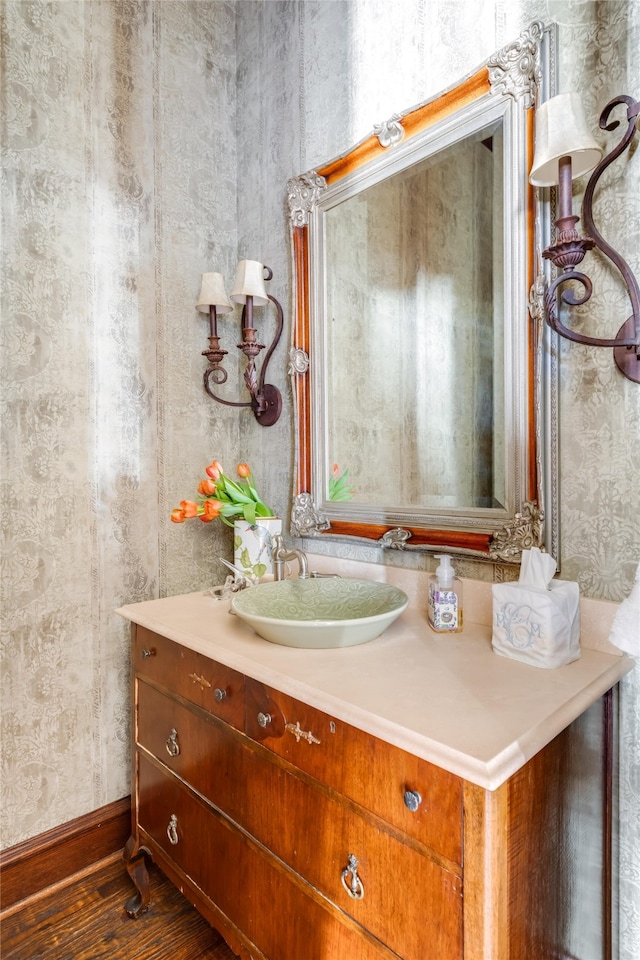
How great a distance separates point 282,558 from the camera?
1.36m

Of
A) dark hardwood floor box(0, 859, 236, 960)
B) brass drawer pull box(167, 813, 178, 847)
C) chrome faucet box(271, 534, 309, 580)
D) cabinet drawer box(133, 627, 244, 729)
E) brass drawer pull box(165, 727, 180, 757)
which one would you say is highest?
chrome faucet box(271, 534, 309, 580)

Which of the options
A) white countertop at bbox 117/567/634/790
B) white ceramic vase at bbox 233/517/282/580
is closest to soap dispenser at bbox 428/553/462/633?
white countertop at bbox 117/567/634/790

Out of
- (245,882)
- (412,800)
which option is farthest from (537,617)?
(245,882)

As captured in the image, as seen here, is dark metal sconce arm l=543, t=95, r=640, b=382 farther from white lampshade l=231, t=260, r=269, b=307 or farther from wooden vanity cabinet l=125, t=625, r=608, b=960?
white lampshade l=231, t=260, r=269, b=307

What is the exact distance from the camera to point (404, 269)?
1.34 metres

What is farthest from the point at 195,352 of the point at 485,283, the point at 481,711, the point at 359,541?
the point at 481,711

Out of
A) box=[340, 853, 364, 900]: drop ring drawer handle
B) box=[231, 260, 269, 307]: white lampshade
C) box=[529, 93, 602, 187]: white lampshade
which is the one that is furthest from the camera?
box=[231, 260, 269, 307]: white lampshade

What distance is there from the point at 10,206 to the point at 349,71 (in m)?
1.00

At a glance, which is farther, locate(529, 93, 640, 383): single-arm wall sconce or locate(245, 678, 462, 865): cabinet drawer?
locate(529, 93, 640, 383): single-arm wall sconce

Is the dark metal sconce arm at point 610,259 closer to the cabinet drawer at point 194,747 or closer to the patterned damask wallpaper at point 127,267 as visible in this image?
the patterned damask wallpaper at point 127,267

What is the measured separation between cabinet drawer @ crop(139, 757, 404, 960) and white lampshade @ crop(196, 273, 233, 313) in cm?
134

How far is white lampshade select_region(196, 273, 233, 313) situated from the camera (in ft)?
5.48

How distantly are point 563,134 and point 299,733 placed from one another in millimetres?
1145

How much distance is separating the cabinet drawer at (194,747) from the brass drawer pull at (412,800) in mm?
400
